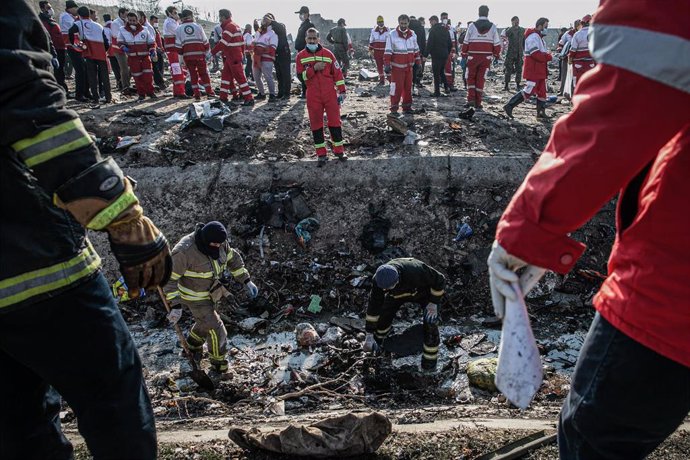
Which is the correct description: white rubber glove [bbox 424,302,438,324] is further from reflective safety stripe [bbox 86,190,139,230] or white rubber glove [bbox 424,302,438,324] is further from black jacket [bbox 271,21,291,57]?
black jacket [bbox 271,21,291,57]

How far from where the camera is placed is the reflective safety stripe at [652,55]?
1016mm

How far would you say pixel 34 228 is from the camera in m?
1.54

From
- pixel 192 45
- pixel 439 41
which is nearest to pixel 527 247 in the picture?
pixel 192 45

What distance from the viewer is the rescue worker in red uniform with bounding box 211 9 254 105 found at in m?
9.65

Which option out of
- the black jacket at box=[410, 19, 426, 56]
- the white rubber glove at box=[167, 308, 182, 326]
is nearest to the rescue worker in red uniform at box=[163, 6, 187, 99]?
the black jacket at box=[410, 19, 426, 56]

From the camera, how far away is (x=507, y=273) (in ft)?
4.55

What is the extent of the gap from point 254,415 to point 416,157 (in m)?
4.63

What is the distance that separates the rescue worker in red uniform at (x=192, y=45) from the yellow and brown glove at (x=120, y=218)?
9.38 metres

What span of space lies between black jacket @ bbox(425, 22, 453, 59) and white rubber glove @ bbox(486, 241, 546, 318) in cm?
1100

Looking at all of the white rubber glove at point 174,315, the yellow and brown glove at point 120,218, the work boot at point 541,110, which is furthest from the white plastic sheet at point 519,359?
the work boot at point 541,110

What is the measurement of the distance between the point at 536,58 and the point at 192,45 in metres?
6.91

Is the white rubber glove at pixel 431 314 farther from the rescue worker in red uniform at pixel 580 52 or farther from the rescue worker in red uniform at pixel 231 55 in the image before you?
the rescue worker in red uniform at pixel 231 55

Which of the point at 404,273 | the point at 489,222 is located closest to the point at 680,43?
the point at 404,273

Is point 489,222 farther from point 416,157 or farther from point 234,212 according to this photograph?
point 234,212
